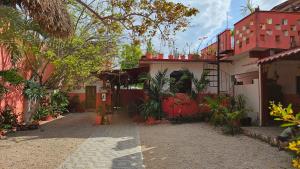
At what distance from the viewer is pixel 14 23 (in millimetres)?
8336

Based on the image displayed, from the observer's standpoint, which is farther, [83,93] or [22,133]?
[83,93]

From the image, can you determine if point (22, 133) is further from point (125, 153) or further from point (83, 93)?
point (83, 93)

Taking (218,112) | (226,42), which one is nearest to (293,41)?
(226,42)

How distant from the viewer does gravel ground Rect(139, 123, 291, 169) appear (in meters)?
7.33

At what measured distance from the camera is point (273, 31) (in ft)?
39.6

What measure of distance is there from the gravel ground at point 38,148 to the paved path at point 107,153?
326 millimetres

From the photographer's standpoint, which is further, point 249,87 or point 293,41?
point 249,87

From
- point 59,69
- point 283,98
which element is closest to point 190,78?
point 283,98

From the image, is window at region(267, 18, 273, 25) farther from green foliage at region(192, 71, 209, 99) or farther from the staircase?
the staircase

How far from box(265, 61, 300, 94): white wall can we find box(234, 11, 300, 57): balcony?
1.61 metres

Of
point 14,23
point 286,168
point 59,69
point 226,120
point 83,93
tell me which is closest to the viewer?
point 286,168

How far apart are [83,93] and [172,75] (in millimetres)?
11757

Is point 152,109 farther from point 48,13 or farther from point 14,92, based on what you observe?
point 48,13

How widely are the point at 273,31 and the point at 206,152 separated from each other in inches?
236
